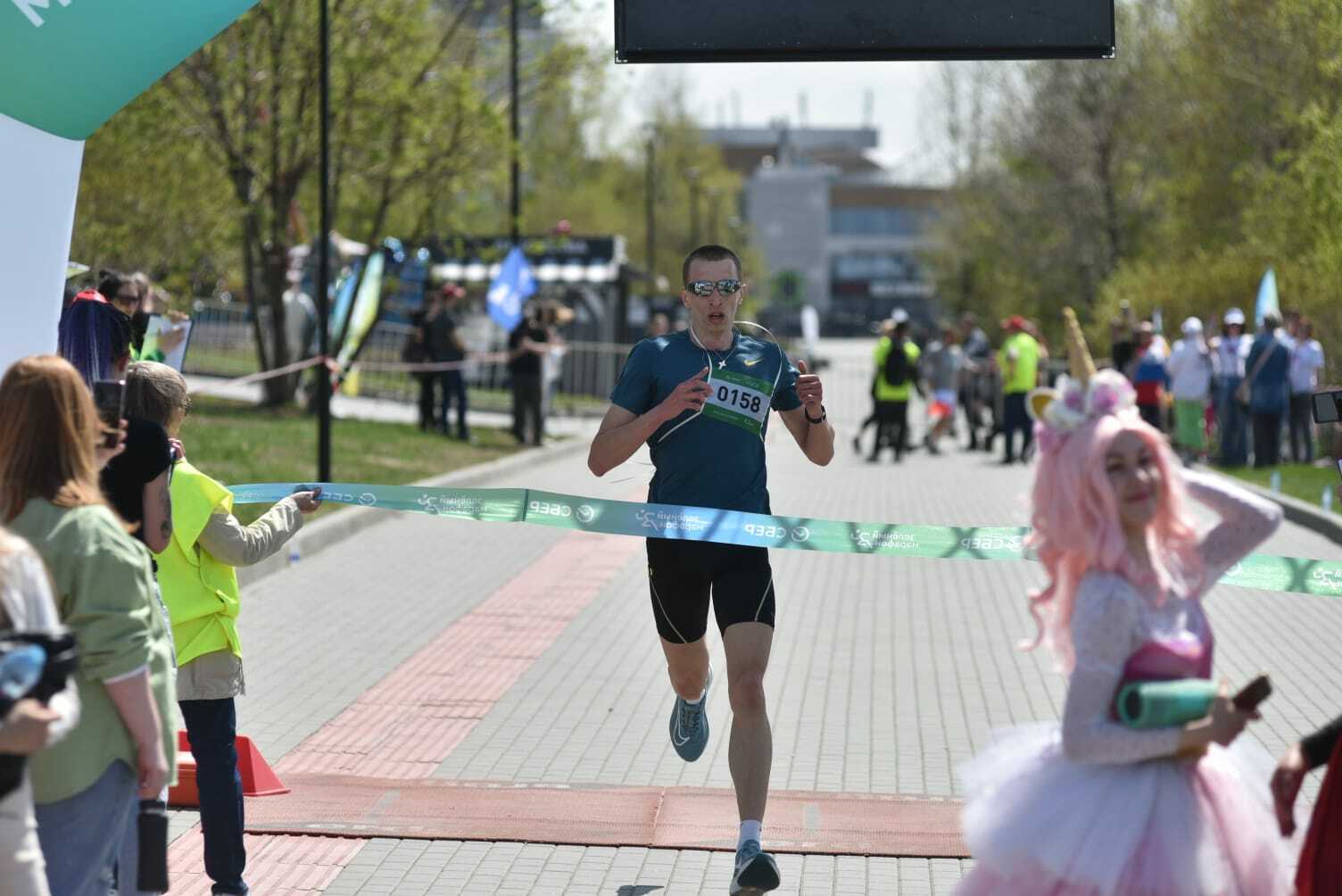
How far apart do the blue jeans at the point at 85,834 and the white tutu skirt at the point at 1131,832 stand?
1.80 meters

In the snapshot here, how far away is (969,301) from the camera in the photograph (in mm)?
63469

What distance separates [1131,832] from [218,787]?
2892 mm

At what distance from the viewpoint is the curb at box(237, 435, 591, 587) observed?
13125 millimetres

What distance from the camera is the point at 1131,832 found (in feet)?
12.2

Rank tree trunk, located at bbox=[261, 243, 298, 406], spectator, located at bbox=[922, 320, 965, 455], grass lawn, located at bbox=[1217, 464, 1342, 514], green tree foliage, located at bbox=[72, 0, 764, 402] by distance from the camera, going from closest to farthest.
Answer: grass lawn, located at bbox=[1217, 464, 1342, 514] → green tree foliage, located at bbox=[72, 0, 764, 402] → tree trunk, located at bbox=[261, 243, 298, 406] → spectator, located at bbox=[922, 320, 965, 455]

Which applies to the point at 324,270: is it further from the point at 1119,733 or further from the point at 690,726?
the point at 1119,733

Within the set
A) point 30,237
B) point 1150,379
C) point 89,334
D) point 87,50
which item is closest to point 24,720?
point 30,237

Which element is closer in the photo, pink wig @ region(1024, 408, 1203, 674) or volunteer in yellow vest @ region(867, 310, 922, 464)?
pink wig @ region(1024, 408, 1203, 674)

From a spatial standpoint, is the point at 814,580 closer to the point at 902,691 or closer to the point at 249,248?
the point at 902,691

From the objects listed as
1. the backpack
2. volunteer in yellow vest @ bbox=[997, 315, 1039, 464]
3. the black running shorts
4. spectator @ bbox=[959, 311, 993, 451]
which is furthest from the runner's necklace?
spectator @ bbox=[959, 311, 993, 451]

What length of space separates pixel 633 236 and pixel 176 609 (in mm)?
65327

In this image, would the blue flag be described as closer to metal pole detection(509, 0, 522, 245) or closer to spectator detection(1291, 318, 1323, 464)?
metal pole detection(509, 0, 522, 245)

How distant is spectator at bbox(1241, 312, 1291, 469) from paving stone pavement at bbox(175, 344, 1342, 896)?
20.5ft

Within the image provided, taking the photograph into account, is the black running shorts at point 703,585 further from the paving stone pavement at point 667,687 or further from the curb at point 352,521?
the curb at point 352,521
